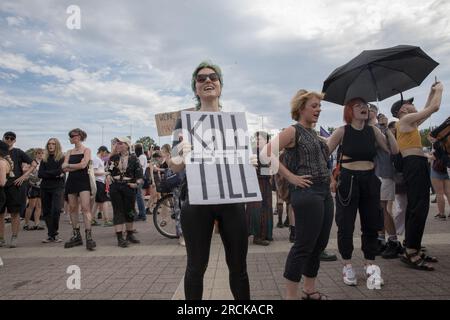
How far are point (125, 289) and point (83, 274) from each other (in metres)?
1.00

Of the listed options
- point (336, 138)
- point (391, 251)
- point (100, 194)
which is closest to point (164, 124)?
point (100, 194)

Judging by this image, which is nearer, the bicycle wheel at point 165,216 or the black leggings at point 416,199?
the black leggings at point 416,199

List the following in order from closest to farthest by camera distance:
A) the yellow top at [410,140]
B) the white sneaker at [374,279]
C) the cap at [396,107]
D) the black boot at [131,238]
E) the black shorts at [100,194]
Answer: the white sneaker at [374,279] < the yellow top at [410,140] < the cap at [396,107] < the black boot at [131,238] < the black shorts at [100,194]

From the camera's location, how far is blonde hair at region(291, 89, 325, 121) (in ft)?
10.8

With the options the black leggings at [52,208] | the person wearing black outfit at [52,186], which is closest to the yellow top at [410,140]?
the person wearing black outfit at [52,186]

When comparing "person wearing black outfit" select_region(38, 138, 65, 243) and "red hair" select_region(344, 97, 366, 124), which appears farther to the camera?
"person wearing black outfit" select_region(38, 138, 65, 243)

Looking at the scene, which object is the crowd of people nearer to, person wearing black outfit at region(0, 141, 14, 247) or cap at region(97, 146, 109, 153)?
person wearing black outfit at region(0, 141, 14, 247)

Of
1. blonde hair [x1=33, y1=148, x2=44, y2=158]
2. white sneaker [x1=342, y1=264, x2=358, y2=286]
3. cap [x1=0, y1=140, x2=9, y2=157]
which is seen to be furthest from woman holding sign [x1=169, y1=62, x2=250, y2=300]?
blonde hair [x1=33, y1=148, x2=44, y2=158]

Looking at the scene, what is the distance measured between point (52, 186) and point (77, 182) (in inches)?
43.3

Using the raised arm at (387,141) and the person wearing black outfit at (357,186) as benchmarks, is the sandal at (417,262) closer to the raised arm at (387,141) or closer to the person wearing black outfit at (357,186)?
the person wearing black outfit at (357,186)

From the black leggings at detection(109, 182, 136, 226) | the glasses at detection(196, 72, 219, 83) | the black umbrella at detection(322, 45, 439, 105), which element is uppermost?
the black umbrella at detection(322, 45, 439, 105)

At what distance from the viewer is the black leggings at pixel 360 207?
3.80 meters
